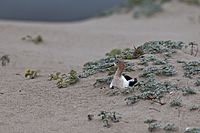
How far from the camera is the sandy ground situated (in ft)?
14.7

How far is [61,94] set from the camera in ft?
17.4

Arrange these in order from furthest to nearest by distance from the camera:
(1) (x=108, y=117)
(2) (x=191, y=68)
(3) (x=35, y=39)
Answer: (3) (x=35, y=39)
(2) (x=191, y=68)
(1) (x=108, y=117)

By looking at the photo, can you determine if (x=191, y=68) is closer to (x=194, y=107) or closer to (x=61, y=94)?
(x=194, y=107)

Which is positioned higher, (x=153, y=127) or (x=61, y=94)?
(x=61, y=94)

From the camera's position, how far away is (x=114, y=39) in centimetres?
1002

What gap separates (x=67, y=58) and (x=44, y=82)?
7.38 ft

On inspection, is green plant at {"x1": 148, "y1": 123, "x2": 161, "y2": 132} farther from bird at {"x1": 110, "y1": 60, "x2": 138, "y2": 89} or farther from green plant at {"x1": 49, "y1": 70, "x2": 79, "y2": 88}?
green plant at {"x1": 49, "y1": 70, "x2": 79, "y2": 88}

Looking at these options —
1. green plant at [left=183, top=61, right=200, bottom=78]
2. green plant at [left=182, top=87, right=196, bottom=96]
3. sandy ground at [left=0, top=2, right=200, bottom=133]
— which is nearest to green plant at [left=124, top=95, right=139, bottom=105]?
sandy ground at [left=0, top=2, right=200, bottom=133]

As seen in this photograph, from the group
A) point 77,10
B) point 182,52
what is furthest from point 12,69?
point 77,10

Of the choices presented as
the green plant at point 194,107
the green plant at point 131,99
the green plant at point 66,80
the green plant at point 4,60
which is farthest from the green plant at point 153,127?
the green plant at point 4,60

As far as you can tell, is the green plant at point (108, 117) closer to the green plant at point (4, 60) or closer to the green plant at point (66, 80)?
the green plant at point (66, 80)

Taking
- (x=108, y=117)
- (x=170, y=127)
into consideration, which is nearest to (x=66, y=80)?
(x=108, y=117)

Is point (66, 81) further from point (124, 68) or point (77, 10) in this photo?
point (77, 10)

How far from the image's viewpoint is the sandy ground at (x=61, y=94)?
177 inches
